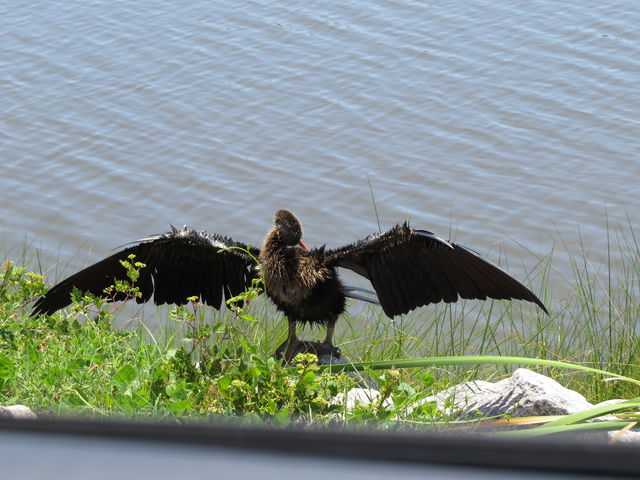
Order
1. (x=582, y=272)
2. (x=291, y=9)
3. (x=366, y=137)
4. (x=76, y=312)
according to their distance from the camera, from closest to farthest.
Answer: (x=76, y=312), (x=582, y=272), (x=366, y=137), (x=291, y=9)

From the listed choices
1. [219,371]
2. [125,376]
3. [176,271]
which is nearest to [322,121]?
[176,271]

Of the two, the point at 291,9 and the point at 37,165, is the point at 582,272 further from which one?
the point at 291,9

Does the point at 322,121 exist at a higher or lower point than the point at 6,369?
higher

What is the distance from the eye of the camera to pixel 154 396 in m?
3.20

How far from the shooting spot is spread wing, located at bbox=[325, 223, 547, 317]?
443cm

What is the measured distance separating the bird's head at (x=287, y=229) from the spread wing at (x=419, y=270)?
7.7 inches

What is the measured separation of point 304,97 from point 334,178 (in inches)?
62.8

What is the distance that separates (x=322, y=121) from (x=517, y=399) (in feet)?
17.7

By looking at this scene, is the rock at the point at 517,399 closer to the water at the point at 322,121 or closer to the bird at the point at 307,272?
the bird at the point at 307,272

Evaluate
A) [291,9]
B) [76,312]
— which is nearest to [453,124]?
[291,9]

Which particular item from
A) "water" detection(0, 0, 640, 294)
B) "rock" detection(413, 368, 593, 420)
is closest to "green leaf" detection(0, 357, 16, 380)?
"rock" detection(413, 368, 593, 420)

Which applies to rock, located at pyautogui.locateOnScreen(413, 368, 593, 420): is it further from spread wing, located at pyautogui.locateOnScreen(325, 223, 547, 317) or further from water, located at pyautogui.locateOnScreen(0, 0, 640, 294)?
water, located at pyautogui.locateOnScreen(0, 0, 640, 294)

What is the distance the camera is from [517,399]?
3.70m

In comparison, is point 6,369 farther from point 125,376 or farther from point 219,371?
point 219,371
